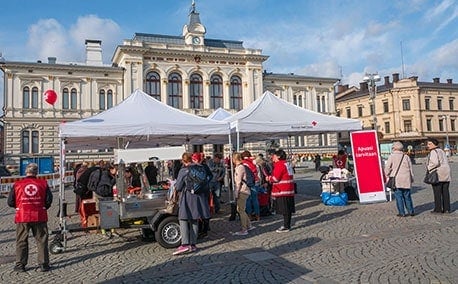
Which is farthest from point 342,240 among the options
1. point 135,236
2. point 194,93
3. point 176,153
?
point 194,93

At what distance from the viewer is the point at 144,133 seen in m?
A: 9.27

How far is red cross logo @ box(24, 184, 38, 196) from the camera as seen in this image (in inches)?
235

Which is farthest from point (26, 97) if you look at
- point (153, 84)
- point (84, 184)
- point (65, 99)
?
point (84, 184)

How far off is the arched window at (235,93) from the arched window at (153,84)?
29.8 feet

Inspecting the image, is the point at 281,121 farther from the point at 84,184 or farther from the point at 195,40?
the point at 195,40

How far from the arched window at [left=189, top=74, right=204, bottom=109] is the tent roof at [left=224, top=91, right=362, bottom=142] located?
34.3 metres

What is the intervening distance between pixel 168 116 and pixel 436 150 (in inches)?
273

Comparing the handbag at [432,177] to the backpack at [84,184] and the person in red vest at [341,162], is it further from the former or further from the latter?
the backpack at [84,184]

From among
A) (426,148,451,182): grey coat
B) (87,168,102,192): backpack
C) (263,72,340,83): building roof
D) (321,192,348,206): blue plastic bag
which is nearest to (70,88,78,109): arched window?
(263,72,340,83): building roof

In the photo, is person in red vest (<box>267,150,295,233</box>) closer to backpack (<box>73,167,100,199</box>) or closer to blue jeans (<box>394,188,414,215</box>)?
blue jeans (<box>394,188,414,215</box>)

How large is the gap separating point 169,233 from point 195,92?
4133 centimetres

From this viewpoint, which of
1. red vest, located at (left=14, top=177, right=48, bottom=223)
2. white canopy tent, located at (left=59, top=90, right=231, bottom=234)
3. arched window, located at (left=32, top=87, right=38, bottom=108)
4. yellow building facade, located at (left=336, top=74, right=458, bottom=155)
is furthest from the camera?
yellow building facade, located at (left=336, top=74, right=458, bottom=155)

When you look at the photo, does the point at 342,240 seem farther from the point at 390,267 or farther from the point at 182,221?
the point at 182,221

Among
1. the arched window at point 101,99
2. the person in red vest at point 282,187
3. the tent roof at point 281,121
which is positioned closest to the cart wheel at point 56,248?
the person in red vest at point 282,187
